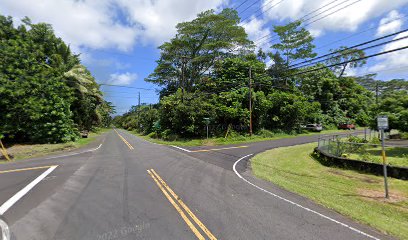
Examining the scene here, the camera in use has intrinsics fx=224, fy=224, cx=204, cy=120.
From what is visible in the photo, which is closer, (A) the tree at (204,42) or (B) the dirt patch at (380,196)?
(B) the dirt patch at (380,196)

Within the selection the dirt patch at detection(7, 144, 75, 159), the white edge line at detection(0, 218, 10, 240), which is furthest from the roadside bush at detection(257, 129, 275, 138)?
the white edge line at detection(0, 218, 10, 240)

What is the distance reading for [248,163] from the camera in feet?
45.9

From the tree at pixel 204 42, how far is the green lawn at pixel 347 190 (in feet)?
90.1

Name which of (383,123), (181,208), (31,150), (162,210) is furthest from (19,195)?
(31,150)

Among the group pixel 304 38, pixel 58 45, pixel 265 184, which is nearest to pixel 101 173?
pixel 265 184

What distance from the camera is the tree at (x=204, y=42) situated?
38375 mm

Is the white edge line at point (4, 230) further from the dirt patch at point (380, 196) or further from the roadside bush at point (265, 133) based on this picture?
the roadside bush at point (265, 133)

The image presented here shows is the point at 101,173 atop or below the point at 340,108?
below

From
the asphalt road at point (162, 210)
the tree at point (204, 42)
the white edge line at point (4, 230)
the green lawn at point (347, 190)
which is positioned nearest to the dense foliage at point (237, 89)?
the tree at point (204, 42)

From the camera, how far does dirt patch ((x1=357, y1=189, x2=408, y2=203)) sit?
7.74 m

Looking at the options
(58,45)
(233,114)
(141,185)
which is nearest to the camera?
(141,185)

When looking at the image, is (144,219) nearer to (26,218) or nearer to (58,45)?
(26,218)

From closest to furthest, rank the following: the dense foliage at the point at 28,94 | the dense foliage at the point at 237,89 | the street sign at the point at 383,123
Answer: the street sign at the point at 383,123, the dense foliage at the point at 28,94, the dense foliage at the point at 237,89

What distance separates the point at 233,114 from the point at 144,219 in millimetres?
23963
